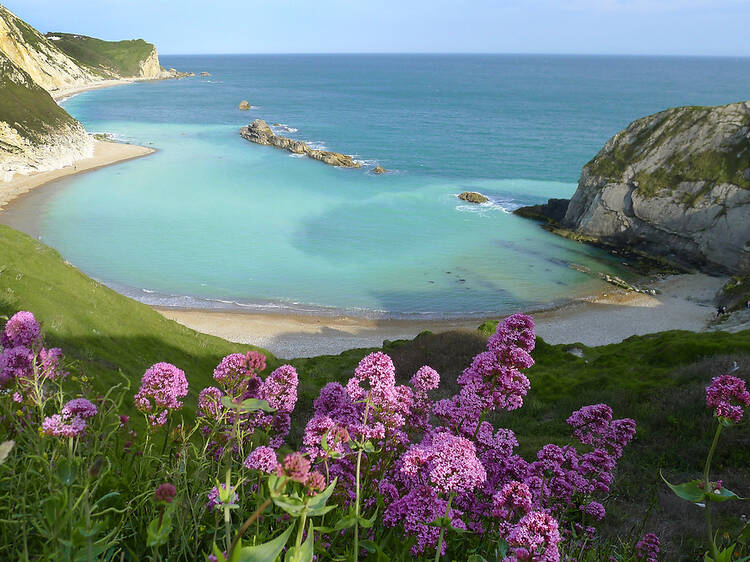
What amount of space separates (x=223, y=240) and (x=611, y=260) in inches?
1505

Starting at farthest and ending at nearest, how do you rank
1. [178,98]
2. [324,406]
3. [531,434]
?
1. [178,98]
2. [531,434]
3. [324,406]

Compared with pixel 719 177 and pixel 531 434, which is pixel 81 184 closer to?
pixel 531 434

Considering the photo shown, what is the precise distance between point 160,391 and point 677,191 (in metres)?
58.1

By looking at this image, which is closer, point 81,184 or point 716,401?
point 716,401

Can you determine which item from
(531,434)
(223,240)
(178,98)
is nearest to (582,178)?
(223,240)

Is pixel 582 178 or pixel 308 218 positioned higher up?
pixel 582 178

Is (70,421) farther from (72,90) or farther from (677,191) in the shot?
(72,90)

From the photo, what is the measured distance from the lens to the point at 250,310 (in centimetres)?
3916

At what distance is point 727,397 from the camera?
396 centimetres

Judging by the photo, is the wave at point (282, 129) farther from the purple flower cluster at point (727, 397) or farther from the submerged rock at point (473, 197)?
the purple flower cluster at point (727, 397)

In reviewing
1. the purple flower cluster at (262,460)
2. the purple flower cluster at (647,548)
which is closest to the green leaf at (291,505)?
the purple flower cluster at (262,460)

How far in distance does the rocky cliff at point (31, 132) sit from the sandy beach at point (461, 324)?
150 ft

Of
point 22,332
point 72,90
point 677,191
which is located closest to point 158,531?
point 22,332

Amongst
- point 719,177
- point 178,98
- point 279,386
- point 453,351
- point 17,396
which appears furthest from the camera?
point 178,98
